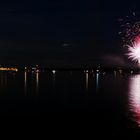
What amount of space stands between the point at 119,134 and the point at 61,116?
40.2ft

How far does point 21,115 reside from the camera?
40375mm

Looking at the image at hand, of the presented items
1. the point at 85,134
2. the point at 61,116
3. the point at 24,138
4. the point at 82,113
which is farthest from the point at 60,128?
the point at 82,113

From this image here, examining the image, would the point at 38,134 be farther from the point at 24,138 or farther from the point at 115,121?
the point at 115,121

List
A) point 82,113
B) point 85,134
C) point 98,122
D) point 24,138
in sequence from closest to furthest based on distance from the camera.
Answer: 1. point 24,138
2. point 85,134
3. point 98,122
4. point 82,113

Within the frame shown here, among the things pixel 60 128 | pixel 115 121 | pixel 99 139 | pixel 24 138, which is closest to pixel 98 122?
pixel 115 121

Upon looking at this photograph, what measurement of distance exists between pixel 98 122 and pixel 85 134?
6.80 meters

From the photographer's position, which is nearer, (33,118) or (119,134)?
(119,134)

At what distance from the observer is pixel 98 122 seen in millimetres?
35562

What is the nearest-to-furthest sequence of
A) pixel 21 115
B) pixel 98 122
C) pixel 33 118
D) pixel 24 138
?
pixel 24 138 → pixel 98 122 → pixel 33 118 → pixel 21 115

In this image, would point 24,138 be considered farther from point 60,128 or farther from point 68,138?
point 60,128

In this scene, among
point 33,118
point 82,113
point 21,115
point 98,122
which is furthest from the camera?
point 82,113

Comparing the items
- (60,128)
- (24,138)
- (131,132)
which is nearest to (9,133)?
(24,138)

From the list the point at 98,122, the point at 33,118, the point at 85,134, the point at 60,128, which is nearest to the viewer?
the point at 85,134

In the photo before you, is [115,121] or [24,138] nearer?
[24,138]
